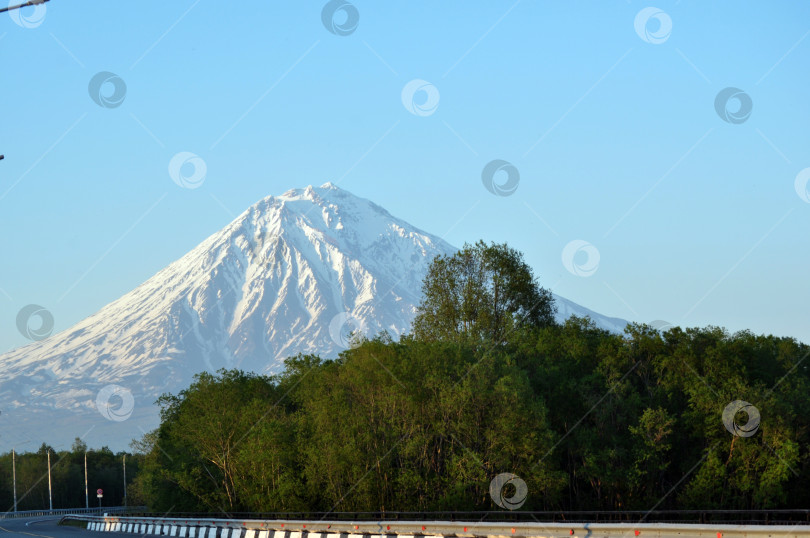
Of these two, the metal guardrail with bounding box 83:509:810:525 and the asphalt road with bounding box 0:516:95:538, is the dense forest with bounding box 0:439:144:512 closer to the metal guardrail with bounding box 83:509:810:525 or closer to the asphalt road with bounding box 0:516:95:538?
the asphalt road with bounding box 0:516:95:538

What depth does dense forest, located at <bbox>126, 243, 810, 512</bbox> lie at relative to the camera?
2408 inches

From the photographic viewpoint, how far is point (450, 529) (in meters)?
37.8

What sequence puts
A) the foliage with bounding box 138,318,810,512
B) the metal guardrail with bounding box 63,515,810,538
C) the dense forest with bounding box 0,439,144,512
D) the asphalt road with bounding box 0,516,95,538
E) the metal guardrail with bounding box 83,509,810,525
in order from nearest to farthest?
the metal guardrail with bounding box 63,515,810,538
the metal guardrail with bounding box 83,509,810,525
the foliage with bounding box 138,318,810,512
the asphalt road with bounding box 0,516,95,538
the dense forest with bounding box 0,439,144,512

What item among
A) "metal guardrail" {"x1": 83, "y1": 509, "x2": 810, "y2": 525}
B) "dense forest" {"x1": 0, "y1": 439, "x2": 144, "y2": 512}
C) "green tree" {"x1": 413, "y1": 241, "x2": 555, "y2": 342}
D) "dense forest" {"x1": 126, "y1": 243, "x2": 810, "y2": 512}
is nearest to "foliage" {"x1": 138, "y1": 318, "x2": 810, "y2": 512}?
"dense forest" {"x1": 126, "y1": 243, "x2": 810, "y2": 512}

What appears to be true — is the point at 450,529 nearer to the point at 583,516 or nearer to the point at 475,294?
the point at 583,516

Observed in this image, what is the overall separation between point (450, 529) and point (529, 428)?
2397 centimetres

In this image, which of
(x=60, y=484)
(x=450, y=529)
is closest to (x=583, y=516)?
(x=450, y=529)

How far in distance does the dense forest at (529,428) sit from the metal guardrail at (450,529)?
988cm

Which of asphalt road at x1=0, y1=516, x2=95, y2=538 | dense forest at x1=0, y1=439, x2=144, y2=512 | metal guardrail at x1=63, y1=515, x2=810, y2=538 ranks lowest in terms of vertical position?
metal guardrail at x1=63, y1=515, x2=810, y2=538

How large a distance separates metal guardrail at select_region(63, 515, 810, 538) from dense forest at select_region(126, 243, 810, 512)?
988cm

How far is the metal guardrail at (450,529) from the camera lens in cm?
2877

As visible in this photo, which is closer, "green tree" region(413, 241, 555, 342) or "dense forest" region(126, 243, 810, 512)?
"dense forest" region(126, 243, 810, 512)

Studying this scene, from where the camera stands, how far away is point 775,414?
61.8 metres

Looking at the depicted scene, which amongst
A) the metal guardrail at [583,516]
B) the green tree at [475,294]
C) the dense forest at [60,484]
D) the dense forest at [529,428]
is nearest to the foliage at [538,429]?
the dense forest at [529,428]
